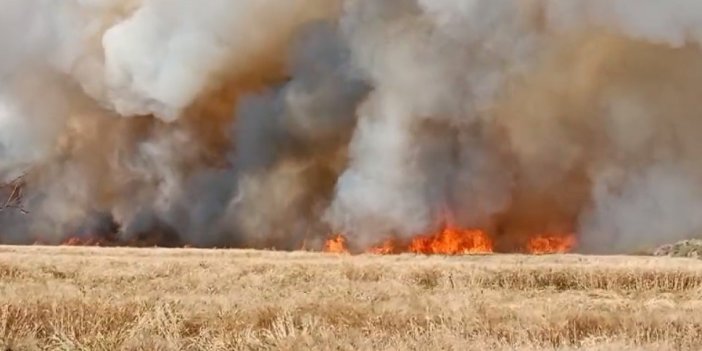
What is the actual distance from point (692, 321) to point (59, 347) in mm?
12665

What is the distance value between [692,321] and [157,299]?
12.5 meters

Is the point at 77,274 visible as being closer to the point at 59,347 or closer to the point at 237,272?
the point at 237,272

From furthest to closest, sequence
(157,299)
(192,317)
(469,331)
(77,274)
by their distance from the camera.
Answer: (77,274) → (157,299) → (192,317) → (469,331)

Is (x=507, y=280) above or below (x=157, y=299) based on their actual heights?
above

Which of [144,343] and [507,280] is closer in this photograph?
[144,343]

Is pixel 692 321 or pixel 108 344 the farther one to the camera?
pixel 692 321

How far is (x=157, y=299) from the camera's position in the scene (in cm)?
1958

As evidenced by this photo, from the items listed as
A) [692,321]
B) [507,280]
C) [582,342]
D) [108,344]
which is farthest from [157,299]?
[507,280]

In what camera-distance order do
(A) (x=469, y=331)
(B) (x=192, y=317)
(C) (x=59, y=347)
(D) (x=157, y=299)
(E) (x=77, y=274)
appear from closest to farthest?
(C) (x=59, y=347) → (A) (x=469, y=331) → (B) (x=192, y=317) → (D) (x=157, y=299) → (E) (x=77, y=274)

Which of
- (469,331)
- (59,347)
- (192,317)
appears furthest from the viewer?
(192,317)

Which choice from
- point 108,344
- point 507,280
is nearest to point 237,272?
point 507,280

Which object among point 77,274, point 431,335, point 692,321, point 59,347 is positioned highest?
point 77,274

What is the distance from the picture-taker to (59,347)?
13.7 meters

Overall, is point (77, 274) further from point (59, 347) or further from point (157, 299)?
point (59, 347)
